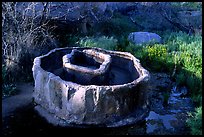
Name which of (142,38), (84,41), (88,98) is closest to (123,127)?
(88,98)

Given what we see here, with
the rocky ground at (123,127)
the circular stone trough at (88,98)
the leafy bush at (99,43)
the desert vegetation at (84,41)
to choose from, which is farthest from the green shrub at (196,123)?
the leafy bush at (99,43)

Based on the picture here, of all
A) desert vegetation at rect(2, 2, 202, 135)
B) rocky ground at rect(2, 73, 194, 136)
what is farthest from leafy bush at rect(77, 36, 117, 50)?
rocky ground at rect(2, 73, 194, 136)

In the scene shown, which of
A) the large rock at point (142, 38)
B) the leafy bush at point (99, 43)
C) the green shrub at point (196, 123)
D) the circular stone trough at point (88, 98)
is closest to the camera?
the green shrub at point (196, 123)

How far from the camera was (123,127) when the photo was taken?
6285mm

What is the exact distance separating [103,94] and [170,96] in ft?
8.24

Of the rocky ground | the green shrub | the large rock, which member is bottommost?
the rocky ground

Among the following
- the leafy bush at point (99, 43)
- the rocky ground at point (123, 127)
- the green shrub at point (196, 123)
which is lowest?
the rocky ground at point (123, 127)

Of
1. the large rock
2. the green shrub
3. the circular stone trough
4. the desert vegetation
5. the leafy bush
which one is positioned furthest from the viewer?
the large rock

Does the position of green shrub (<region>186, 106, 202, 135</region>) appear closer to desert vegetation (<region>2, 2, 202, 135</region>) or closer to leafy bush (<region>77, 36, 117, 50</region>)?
desert vegetation (<region>2, 2, 202, 135</region>)

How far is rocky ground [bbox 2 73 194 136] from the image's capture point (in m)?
6.13

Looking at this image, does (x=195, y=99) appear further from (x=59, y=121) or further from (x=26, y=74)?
(x=26, y=74)

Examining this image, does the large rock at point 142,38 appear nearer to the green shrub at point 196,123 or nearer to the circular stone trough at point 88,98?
the circular stone trough at point 88,98

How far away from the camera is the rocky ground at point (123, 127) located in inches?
241

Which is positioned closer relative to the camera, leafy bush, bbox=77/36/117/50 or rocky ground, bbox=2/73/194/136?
rocky ground, bbox=2/73/194/136
